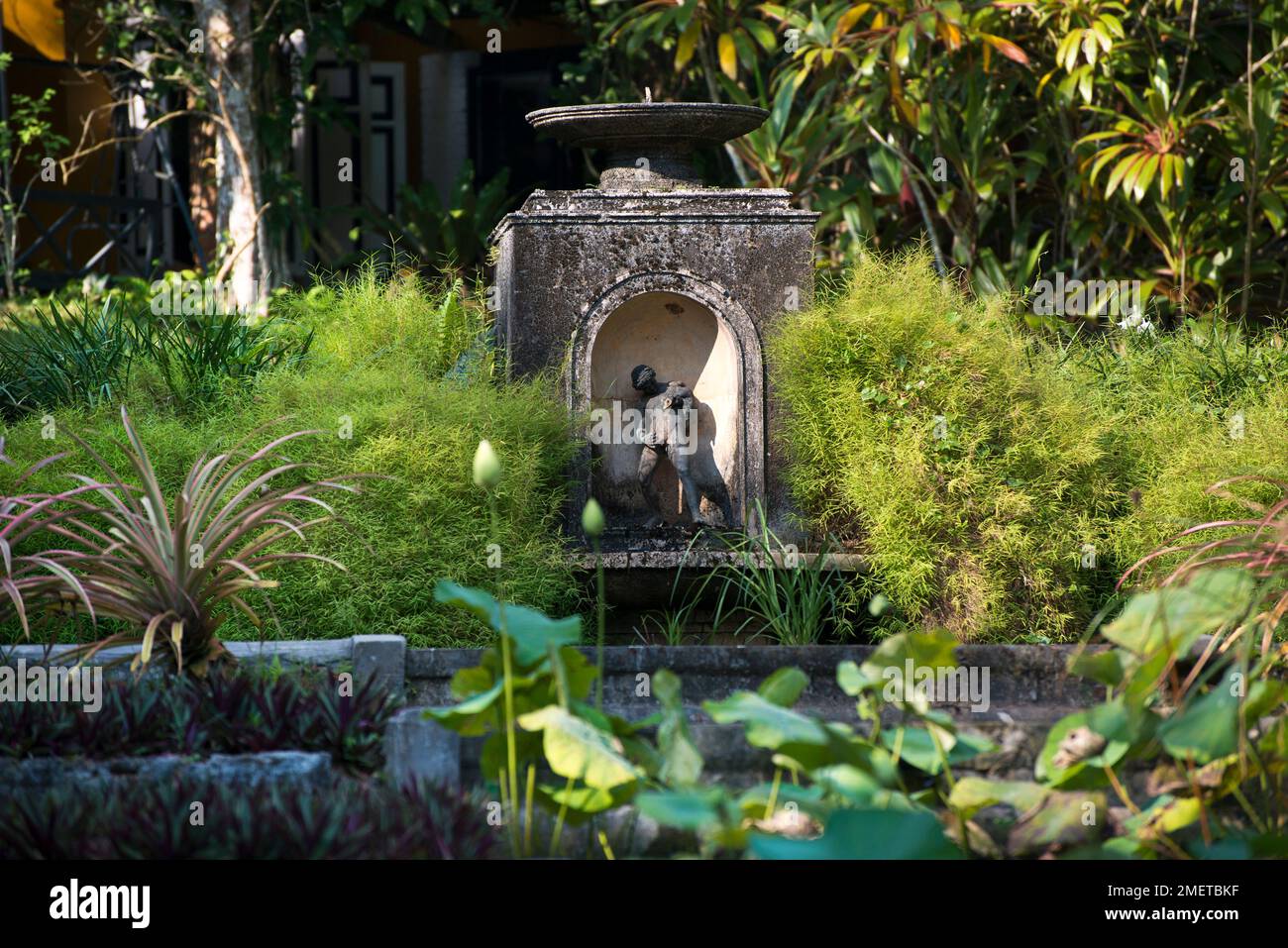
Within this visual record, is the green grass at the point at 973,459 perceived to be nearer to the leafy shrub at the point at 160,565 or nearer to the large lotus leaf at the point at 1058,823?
the large lotus leaf at the point at 1058,823

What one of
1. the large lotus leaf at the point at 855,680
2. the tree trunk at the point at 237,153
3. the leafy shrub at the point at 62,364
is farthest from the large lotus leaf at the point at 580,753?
the tree trunk at the point at 237,153

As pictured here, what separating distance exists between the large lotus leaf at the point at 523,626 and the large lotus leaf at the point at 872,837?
0.71 metres

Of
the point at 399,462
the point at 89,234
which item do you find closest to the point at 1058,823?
the point at 399,462

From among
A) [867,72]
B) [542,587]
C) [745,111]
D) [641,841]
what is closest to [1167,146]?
[867,72]

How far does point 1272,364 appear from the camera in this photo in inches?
230

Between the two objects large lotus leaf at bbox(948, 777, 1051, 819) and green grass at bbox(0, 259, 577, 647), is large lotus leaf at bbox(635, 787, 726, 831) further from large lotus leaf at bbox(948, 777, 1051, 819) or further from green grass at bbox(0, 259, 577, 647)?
green grass at bbox(0, 259, 577, 647)

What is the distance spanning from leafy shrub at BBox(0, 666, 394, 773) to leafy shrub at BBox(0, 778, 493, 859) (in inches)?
15.6

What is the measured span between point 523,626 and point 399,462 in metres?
1.97

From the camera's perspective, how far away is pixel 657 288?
5430mm

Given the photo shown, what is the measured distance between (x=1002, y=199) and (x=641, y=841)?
6759 mm

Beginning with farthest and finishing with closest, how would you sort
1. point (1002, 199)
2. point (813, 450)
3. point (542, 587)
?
point (1002, 199), point (813, 450), point (542, 587)

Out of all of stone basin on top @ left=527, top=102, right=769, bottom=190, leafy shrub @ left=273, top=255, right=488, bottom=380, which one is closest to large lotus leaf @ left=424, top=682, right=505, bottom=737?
leafy shrub @ left=273, top=255, right=488, bottom=380

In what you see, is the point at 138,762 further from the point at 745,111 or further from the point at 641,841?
the point at 745,111

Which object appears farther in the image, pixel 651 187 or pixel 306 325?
pixel 306 325
